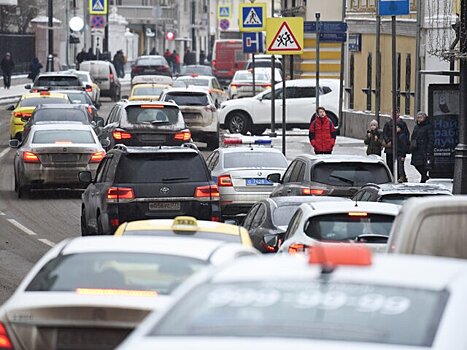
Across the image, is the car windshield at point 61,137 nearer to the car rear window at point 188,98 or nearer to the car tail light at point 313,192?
the car tail light at point 313,192

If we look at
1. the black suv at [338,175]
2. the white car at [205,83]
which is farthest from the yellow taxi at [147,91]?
the black suv at [338,175]

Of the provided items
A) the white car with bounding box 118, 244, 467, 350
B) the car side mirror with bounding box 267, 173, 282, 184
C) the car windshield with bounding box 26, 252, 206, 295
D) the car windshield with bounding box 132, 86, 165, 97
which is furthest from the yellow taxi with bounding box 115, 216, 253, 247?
the car windshield with bounding box 132, 86, 165, 97

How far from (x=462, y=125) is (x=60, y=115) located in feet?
50.4

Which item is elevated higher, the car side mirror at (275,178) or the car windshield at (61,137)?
the car windshield at (61,137)

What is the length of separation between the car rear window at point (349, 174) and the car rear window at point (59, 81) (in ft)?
99.2

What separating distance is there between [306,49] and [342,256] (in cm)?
5508

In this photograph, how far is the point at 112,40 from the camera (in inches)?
4031

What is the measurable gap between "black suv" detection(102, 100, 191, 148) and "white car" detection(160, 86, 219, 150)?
6.25 metres

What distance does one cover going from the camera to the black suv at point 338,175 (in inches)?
837

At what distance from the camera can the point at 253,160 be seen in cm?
2556

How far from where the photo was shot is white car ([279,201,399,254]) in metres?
14.1

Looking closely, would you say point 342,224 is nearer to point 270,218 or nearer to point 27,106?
point 270,218

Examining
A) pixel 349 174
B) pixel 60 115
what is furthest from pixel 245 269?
pixel 60 115

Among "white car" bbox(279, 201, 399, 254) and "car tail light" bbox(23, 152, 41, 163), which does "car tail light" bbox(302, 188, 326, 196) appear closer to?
"white car" bbox(279, 201, 399, 254)
